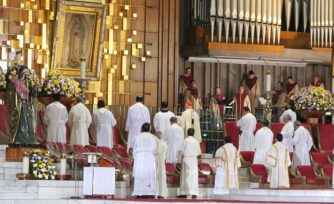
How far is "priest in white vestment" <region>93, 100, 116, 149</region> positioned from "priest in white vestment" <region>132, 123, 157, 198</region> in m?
3.49

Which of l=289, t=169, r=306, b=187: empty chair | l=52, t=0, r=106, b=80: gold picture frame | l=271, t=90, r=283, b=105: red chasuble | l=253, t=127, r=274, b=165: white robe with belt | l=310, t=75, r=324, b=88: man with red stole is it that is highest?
l=52, t=0, r=106, b=80: gold picture frame

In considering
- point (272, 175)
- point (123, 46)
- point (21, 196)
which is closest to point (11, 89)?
point (21, 196)

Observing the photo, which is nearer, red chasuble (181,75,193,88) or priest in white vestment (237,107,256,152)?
priest in white vestment (237,107,256,152)

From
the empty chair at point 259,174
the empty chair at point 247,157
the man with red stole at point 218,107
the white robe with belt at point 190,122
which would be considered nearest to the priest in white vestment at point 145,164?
the empty chair at point 259,174

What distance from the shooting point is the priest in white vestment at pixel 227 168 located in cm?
2378

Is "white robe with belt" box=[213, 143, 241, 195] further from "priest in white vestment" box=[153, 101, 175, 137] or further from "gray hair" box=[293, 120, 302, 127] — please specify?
"gray hair" box=[293, 120, 302, 127]

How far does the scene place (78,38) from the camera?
2948cm

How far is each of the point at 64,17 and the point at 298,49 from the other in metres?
6.24

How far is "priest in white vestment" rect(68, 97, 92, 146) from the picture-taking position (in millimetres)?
25531

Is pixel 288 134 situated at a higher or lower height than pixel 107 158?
higher

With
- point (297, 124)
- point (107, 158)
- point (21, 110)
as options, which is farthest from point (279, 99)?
point (21, 110)

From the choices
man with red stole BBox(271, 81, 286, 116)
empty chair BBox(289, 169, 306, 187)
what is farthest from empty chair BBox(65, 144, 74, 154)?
man with red stole BBox(271, 81, 286, 116)

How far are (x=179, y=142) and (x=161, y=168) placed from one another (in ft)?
7.59

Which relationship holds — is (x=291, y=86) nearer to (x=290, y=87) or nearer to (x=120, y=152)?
(x=290, y=87)
